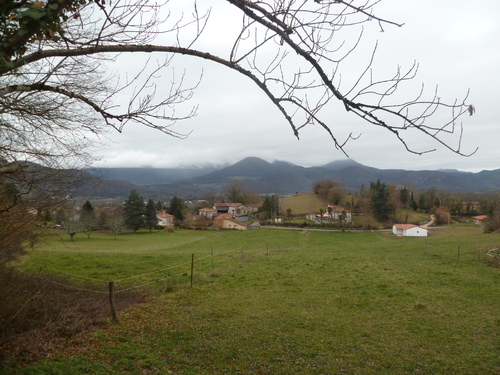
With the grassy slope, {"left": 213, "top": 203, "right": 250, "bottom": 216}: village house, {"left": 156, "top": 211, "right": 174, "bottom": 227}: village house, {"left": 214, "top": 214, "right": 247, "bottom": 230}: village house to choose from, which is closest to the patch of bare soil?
{"left": 214, "top": 214, "right": 247, "bottom": 230}: village house

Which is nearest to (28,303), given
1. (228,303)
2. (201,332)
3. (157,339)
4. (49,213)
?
(49,213)

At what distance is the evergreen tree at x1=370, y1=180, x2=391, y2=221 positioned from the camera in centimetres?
5876

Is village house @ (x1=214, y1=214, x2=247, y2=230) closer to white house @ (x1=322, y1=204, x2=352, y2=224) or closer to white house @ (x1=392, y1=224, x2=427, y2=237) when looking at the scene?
white house @ (x1=322, y1=204, x2=352, y2=224)

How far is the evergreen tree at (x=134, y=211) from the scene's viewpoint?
166 feet

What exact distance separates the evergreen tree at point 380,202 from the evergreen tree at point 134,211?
42520mm

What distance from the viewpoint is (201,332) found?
6.47 metres

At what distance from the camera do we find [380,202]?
58.8 meters

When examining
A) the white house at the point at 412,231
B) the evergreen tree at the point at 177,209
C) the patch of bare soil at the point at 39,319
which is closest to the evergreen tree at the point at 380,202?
the white house at the point at 412,231

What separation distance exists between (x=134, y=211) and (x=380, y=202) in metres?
44.8

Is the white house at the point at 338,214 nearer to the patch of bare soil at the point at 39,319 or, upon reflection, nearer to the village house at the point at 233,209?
the village house at the point at 233,209

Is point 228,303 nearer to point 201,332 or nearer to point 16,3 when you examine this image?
point 201,332

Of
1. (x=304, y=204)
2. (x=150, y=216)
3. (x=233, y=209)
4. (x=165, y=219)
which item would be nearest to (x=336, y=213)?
(x=304, y=204)

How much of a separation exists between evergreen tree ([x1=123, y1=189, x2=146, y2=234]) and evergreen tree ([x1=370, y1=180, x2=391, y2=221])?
1674 inches

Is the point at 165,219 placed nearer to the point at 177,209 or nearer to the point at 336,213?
the point at 177,209
